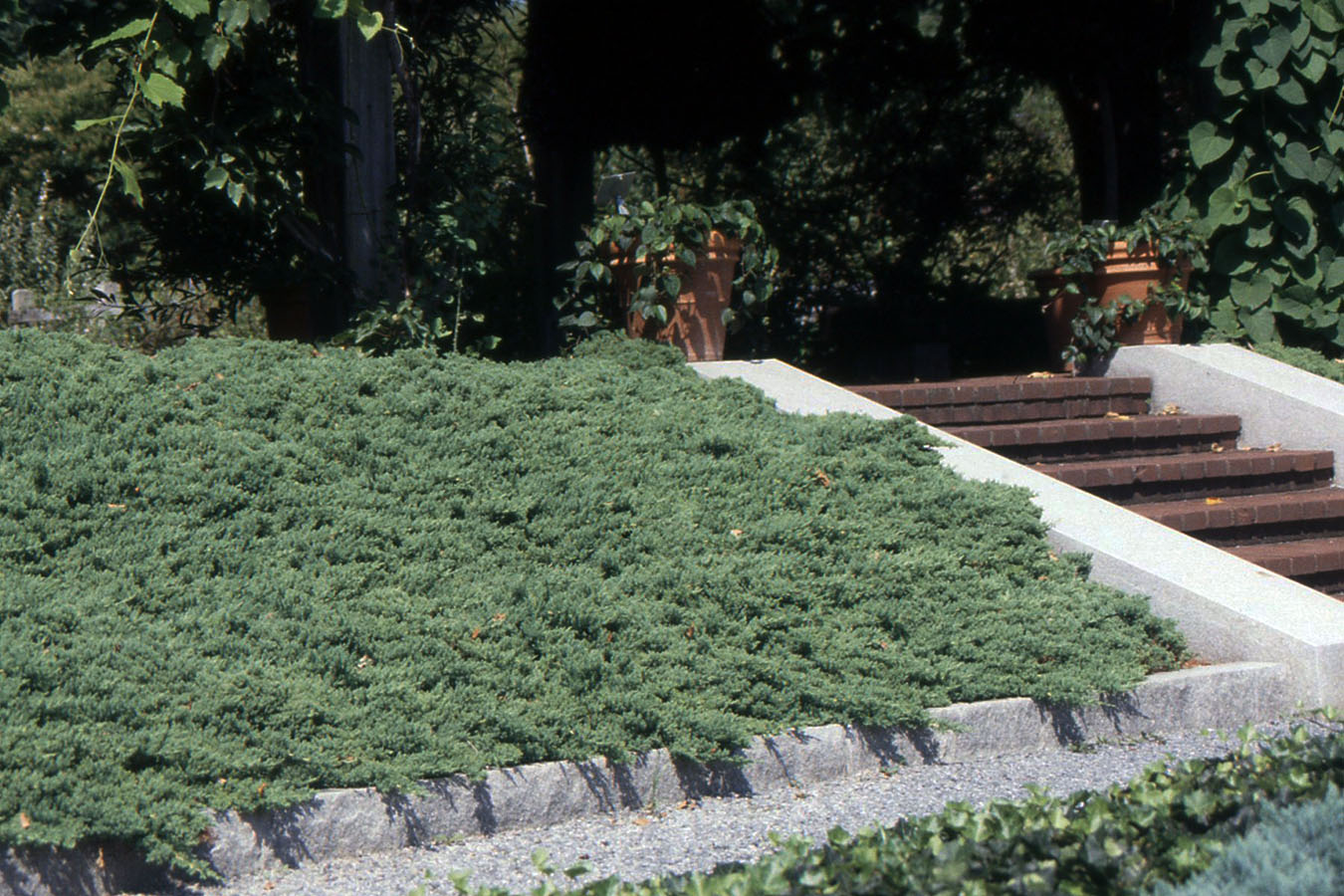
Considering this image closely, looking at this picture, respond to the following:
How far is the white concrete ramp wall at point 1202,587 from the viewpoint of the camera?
4457 mm

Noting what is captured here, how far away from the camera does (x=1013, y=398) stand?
7.35 meters

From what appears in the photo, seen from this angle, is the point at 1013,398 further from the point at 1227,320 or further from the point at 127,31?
the point at 127,31

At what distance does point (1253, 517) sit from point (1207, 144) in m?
3.10

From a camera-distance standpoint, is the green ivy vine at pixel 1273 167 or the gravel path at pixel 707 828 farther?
the green ivy vine at pixel 1273 167

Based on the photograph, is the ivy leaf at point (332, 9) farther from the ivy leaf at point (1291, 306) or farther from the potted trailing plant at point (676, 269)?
the ivy leaf at point (1291, 306)

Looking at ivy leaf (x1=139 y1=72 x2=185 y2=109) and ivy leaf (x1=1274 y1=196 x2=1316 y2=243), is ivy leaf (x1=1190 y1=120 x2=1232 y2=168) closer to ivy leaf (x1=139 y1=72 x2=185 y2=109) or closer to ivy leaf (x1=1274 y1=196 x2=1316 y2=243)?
ivy leaf (x1=1274 y1=196 x2=1316 y2=243)

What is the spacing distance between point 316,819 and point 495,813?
1.58ft

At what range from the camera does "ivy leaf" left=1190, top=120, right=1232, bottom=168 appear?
823cm

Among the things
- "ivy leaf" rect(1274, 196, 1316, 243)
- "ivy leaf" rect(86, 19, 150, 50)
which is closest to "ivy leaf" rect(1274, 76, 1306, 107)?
"ivy leaf" rect(1274, 196, 1316, 243)

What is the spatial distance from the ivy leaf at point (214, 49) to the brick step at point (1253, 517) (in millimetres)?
4701

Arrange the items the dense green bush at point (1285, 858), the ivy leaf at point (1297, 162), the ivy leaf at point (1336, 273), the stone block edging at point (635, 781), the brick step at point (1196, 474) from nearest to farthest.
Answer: the dense green bush at point (1285, 858) → the stone block edging at point (635, 781) → the brick step at point (1196, 474) → the ivy leaf at point (1297, 162) → the ivy leaf at point (1336, 273)

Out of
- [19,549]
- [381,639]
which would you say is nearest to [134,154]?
[19,549]

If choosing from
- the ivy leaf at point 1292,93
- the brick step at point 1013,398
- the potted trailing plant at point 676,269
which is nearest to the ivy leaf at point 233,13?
the potted trailing plant at point 676,269

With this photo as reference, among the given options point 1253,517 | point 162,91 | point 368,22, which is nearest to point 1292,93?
point 1253,517
